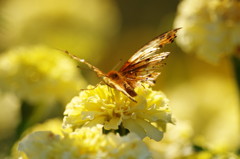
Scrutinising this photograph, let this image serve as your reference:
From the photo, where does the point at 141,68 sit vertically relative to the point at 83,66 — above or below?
below

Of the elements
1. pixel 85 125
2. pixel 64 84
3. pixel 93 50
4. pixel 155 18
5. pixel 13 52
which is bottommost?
pixel 85 125

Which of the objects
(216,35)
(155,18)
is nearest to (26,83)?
(216,35)

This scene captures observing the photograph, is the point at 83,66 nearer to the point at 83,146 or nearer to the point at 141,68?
the point at 141,68

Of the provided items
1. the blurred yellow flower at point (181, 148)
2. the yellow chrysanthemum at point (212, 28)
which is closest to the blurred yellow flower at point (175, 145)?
the blurred yellow flower at point (181, 148)

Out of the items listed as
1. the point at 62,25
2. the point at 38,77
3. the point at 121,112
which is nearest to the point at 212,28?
the point at 38,77

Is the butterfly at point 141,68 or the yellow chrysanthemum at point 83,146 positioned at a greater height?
the butterfly at point 141,68

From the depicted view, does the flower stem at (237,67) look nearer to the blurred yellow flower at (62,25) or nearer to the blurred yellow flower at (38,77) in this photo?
the blurred yellow flower at (38,77)

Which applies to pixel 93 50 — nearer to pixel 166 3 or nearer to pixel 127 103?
pixel 166 3
